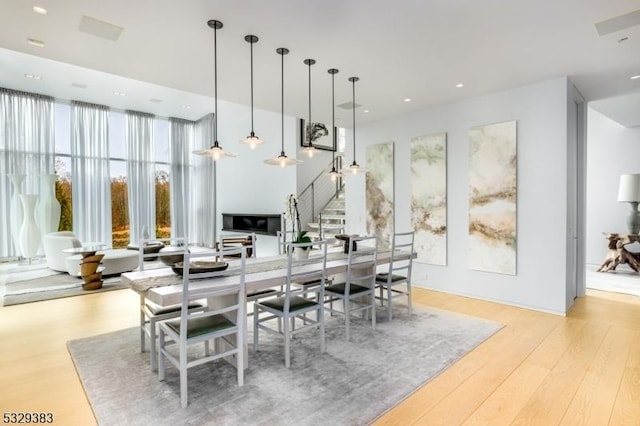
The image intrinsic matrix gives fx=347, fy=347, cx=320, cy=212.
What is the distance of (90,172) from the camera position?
9.18 metres

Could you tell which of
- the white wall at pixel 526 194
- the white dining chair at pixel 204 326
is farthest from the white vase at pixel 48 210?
the white wall at pixel 526 194

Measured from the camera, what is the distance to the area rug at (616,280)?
18.6 ft

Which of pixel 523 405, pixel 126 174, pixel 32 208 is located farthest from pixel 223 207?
pixel 523 405

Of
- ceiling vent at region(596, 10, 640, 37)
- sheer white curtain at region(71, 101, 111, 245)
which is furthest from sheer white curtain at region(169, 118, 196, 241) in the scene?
ceiling vent at region(596, 10, 640, 37)

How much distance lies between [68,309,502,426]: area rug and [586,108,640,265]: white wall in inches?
234

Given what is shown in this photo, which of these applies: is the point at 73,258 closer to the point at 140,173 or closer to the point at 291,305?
the point at 140,173

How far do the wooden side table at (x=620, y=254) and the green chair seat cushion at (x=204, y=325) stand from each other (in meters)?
7.78

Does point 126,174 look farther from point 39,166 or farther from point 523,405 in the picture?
point 523,405

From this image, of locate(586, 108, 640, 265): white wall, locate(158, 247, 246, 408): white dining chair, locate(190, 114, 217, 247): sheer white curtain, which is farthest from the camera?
locate(190, 114, 217, 247): sheer white curtain

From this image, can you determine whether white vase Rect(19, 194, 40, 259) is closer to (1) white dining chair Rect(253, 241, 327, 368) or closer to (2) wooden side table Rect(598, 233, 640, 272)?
(1) white dining chair Rect(253, 241, 327, 368)

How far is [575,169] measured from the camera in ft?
15.9

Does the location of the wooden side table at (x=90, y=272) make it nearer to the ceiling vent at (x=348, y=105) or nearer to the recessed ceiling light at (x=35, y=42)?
the recessed ceiling light at (x=35, y=42)

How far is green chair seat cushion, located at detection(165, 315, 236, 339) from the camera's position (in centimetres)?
252

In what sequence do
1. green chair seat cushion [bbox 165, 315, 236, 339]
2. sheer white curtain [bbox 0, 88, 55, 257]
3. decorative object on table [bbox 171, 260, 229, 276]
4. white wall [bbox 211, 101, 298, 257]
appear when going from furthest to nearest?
white wall [bbox 211, 101, 298, 257]
sheer white curtain [bbox 0, 88, 55, 257]
decorative object on table [bbox 171, 260, 229, 276]
green chair seat cushion [bbox 165, 315, 236, 339]
